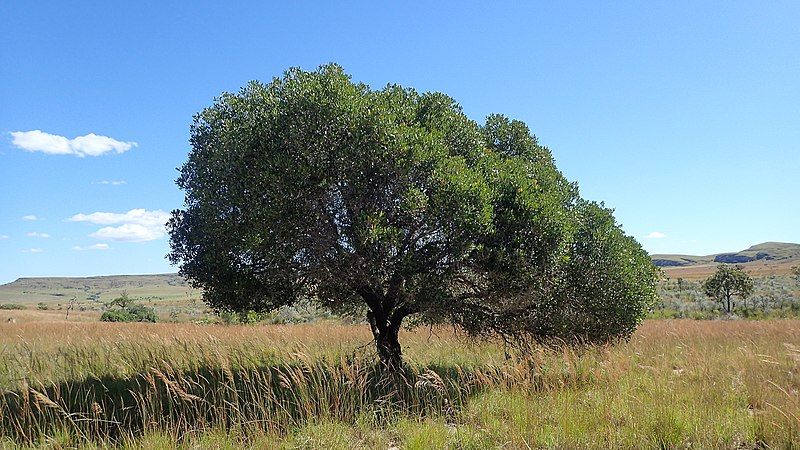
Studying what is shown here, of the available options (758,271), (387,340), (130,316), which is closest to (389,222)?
(387,340)

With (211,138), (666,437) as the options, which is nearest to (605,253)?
(666,437)

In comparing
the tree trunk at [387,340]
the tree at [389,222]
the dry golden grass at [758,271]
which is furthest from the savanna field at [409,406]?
the dry golden grass at [758,271]

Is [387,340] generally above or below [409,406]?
above

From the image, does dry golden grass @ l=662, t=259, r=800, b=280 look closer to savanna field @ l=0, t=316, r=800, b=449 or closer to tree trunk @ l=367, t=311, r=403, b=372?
savanna field @ l=0, t=316, r=800, b=449

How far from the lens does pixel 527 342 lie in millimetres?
11891

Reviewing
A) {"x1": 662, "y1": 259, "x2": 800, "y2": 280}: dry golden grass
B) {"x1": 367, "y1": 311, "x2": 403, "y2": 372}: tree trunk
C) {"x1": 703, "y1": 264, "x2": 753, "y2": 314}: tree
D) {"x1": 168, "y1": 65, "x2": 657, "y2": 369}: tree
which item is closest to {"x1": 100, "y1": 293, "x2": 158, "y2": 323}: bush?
{"x1": 168, "y1": 65, "x2": 657, "y2": 369}: tree

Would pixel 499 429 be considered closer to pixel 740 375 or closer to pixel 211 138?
pixel 740 375

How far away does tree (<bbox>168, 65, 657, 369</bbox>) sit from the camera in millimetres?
9508

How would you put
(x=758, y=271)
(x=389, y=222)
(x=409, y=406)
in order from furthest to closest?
(x=758, y=271)
(x=389, y=222)
(x=409, y=406)

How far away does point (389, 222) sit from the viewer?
1004 cm

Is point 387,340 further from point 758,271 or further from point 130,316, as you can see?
point 758,271

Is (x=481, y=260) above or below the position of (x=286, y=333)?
above

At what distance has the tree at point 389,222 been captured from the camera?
9.51 m

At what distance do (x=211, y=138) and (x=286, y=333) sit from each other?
902cm
